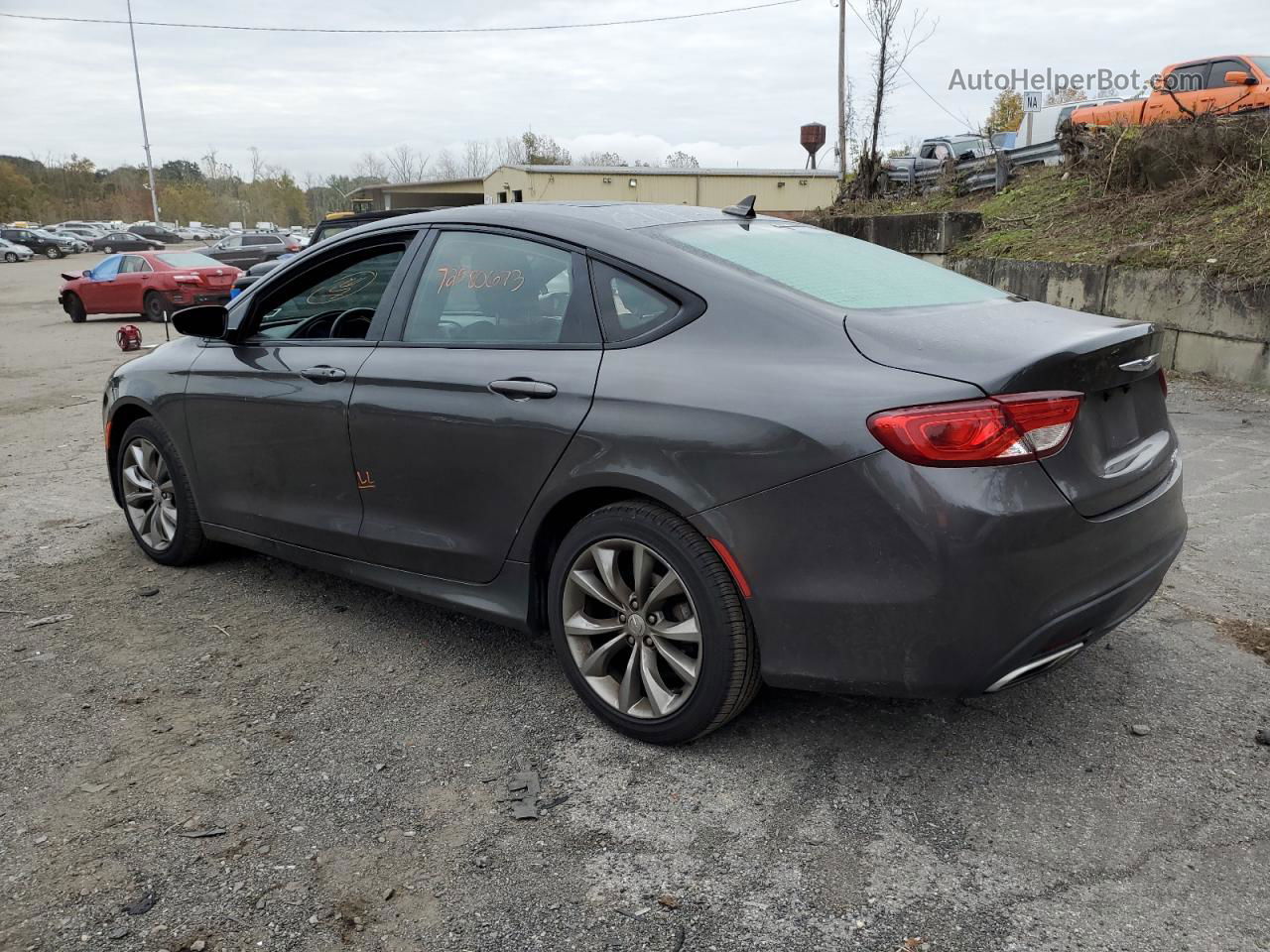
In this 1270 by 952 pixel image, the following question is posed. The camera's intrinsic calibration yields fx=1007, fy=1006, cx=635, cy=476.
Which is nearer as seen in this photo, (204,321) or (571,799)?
(571,799)

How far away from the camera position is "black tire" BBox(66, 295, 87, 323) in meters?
20.2

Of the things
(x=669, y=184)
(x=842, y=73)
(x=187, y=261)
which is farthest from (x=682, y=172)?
(x=187, y=261)

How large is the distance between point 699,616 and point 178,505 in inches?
117

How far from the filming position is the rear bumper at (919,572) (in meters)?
2.44

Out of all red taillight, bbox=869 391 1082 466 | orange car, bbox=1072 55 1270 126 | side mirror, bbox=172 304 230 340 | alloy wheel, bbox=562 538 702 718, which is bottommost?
alloy wheel, bbox=562 538 702 718

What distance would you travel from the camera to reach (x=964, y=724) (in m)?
3.18

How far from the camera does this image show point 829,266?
10.8 ft

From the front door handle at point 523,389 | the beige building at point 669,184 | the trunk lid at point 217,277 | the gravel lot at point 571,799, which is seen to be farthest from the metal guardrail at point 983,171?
the beige building at point 669,184

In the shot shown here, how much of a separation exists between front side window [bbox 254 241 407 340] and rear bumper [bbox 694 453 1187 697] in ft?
5.91

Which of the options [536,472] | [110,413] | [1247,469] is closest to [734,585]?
[536,472]

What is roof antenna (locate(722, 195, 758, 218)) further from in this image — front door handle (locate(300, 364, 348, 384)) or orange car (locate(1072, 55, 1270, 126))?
orange car (locate(1072, 55, 1270, 126))

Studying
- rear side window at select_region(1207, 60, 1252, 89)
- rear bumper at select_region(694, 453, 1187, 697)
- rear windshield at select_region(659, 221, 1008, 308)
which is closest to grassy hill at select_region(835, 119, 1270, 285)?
rear side window at select_region(1207, 60, 1252, 89)

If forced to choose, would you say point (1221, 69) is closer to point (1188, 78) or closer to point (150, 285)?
point (1188, 78)

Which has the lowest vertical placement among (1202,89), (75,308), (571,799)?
(571,799)
